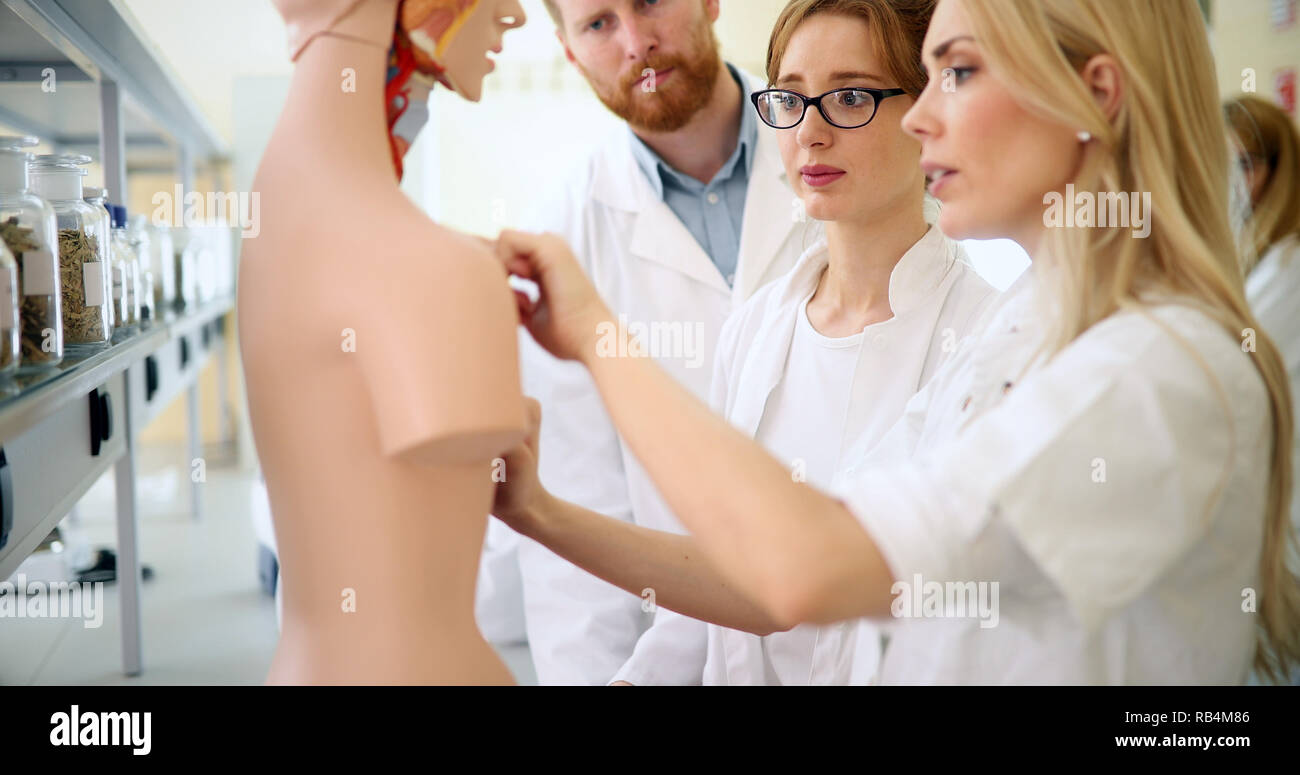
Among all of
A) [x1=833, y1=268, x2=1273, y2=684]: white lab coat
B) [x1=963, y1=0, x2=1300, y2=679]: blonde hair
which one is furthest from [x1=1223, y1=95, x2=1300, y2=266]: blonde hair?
[x1=833, y1=268, x2=1273, y2=684]: white lab coat

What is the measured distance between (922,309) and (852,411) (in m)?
0.16

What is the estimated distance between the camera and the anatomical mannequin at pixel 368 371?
2.43 ft

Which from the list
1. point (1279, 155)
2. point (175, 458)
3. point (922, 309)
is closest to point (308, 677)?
point (922, 309)

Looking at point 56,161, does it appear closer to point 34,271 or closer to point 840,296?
point 34,271

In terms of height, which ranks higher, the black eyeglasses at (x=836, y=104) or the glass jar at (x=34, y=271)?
the black eyeglasses at (x=836, y=104)

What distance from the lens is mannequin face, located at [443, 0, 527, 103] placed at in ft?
2.82

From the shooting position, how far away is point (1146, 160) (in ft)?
2.77

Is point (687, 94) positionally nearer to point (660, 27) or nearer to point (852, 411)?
point (660, 27)

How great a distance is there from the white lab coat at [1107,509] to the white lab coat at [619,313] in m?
0.92

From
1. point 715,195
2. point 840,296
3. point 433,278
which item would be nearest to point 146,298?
point 715,195

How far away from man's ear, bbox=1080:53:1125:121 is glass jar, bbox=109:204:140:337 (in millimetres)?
1505

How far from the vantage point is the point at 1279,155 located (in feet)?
6.68

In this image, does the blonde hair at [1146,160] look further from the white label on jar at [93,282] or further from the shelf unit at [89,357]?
the white label on jar at [93,282]

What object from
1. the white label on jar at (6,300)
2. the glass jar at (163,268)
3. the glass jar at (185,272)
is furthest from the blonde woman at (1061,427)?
the glass jar at (185,272)
